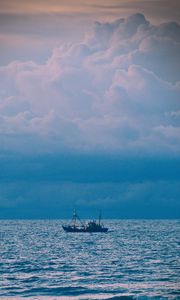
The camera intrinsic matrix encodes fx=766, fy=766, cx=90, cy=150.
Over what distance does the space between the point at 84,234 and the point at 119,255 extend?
85.6 meters

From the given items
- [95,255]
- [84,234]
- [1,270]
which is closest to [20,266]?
[1,270]

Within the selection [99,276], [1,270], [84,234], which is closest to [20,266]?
[1,270]

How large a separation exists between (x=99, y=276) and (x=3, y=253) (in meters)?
39.6

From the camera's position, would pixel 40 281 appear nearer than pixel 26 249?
Yes

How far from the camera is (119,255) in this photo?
11256 cm

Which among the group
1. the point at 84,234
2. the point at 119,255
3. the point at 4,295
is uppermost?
the point at 84,234

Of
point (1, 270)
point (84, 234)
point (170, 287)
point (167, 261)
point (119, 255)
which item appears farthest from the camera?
point (84, 234)

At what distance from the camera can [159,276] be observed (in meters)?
79.2

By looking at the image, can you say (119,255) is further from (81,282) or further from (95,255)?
(81,282)

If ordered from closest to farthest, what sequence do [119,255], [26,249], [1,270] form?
1. [1,270]
2. [119,255]
3. [26,249]

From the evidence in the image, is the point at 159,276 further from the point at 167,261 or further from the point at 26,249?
the point at 26,249

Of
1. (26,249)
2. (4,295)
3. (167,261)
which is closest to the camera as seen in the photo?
(4,295)

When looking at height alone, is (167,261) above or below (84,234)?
below

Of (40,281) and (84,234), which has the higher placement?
(84,234)
